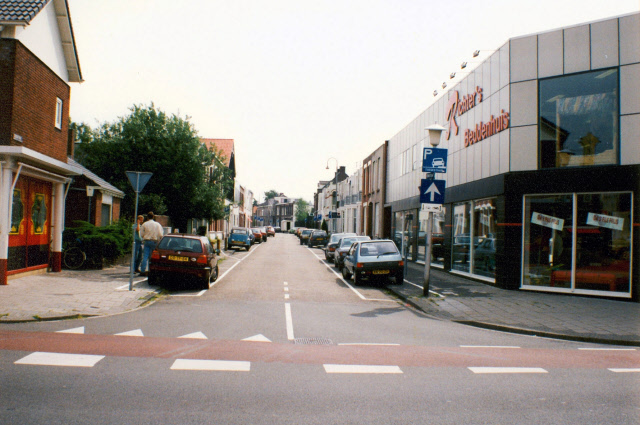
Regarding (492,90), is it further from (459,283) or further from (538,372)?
(538,372)

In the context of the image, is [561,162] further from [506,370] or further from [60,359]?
[60,359]

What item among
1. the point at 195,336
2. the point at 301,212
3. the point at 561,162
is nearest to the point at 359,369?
the point at 195,336

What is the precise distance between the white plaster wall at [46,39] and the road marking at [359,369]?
11621 millimetres

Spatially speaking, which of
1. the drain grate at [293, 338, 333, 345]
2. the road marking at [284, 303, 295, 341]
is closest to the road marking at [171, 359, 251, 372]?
the drain grate at [293, 338, 333, 345]

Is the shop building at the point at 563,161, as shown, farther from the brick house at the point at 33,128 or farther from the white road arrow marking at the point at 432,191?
the brick house at the point at 33,128

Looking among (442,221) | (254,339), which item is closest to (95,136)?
(442,221)

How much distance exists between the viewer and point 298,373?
5750mm

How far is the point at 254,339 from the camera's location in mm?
7672

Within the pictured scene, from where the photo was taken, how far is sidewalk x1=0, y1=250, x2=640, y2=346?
9102mm

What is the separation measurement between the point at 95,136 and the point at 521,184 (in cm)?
2214

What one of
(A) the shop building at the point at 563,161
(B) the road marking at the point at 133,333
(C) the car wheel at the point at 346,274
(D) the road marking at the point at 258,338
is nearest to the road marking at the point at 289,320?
(D) the road marking at the point at 258,338

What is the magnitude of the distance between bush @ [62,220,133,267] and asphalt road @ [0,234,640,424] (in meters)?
7.75

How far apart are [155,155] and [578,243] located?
20.4 meters

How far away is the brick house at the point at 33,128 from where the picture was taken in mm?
12031
